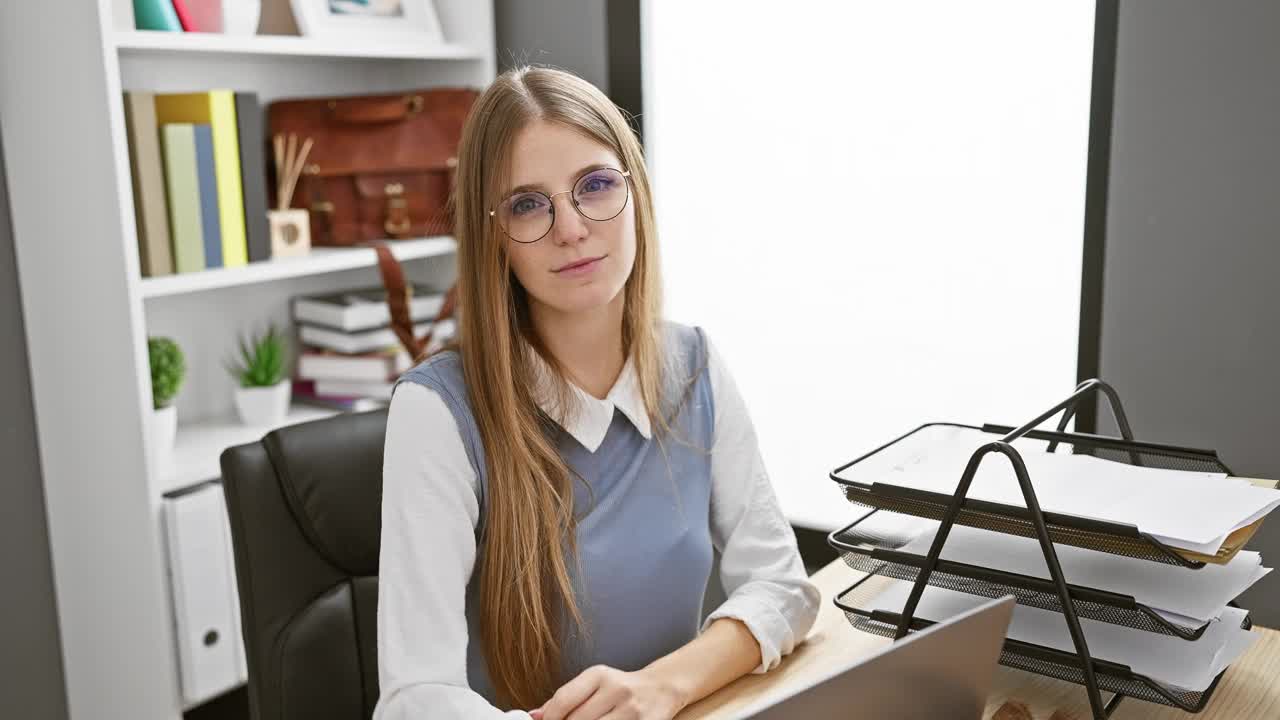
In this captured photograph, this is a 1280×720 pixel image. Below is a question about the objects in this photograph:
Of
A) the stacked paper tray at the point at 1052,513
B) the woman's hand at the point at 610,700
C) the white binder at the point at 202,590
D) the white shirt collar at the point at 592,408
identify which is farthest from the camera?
the white binder at the point at 202,590

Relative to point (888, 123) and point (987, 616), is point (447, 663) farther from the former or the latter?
point (888, 123)

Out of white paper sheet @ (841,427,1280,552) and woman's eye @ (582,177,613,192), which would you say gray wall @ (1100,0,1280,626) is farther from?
woman's eye @ (582,177,613,192)

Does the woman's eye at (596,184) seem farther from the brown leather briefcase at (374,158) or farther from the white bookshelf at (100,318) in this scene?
the brown leather briefcase at (374,158)

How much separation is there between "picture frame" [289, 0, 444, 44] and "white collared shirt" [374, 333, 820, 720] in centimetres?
128

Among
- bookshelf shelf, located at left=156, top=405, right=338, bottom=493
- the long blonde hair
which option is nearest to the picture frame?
bookshelf shelf, located at left=156, top=405, right=338, bottom=493

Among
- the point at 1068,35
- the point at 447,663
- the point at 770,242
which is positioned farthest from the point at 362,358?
the point at 1068,35

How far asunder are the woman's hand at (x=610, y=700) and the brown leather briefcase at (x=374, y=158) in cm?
143

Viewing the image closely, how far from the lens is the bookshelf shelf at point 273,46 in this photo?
1869mm

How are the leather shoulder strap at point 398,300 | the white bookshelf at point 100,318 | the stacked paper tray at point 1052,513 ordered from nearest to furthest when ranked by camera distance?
the stacked paper tray at point 1052,513
the white bookshelf at point 100,318
the leather shoulder strap at point 398,300

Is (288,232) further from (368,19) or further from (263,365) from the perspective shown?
(368,19)

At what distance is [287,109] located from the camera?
2.29 meters

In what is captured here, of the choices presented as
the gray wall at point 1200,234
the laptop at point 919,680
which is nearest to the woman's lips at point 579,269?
the laptop at point 919,680

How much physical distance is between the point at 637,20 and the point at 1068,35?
35.1 inches

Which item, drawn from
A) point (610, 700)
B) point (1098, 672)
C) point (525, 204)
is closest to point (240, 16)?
point (525, 204)
